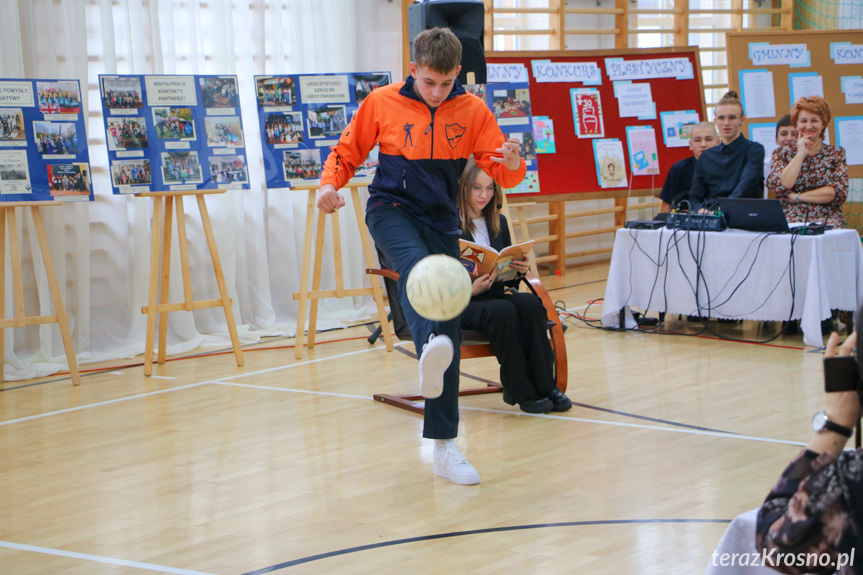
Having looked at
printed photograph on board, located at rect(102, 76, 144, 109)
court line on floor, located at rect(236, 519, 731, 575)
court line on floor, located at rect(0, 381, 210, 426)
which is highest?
printed photograph on board, located at rect(102, 76, 144, 109)

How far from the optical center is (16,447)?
368cm

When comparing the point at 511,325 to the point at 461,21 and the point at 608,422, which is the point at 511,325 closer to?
the point at 608,422

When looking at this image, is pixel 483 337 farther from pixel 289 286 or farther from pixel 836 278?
pixel 289 286

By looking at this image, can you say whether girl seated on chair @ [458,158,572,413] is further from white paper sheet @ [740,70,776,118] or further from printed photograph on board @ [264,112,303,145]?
white paper sheet @ [740,70,776,118]

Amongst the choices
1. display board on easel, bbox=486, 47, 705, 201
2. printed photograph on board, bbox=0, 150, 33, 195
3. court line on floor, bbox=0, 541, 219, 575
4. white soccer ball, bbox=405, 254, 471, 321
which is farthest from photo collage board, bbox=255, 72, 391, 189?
court line on floor, bbox=0, 541, 219, 575

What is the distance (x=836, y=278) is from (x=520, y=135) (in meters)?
2.48

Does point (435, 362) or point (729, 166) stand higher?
point (729, 166)

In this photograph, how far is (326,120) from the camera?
5.63m

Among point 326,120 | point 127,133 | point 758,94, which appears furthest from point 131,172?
point 758,94

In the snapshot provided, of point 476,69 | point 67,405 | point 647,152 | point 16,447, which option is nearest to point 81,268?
point 67,405

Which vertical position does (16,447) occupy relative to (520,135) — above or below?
below

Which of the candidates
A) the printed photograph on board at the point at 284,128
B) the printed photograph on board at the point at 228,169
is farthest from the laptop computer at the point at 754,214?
the printed photograph on board at the point at 228,169

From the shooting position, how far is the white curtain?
535 centimetres

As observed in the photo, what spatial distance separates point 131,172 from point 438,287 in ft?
9.72
